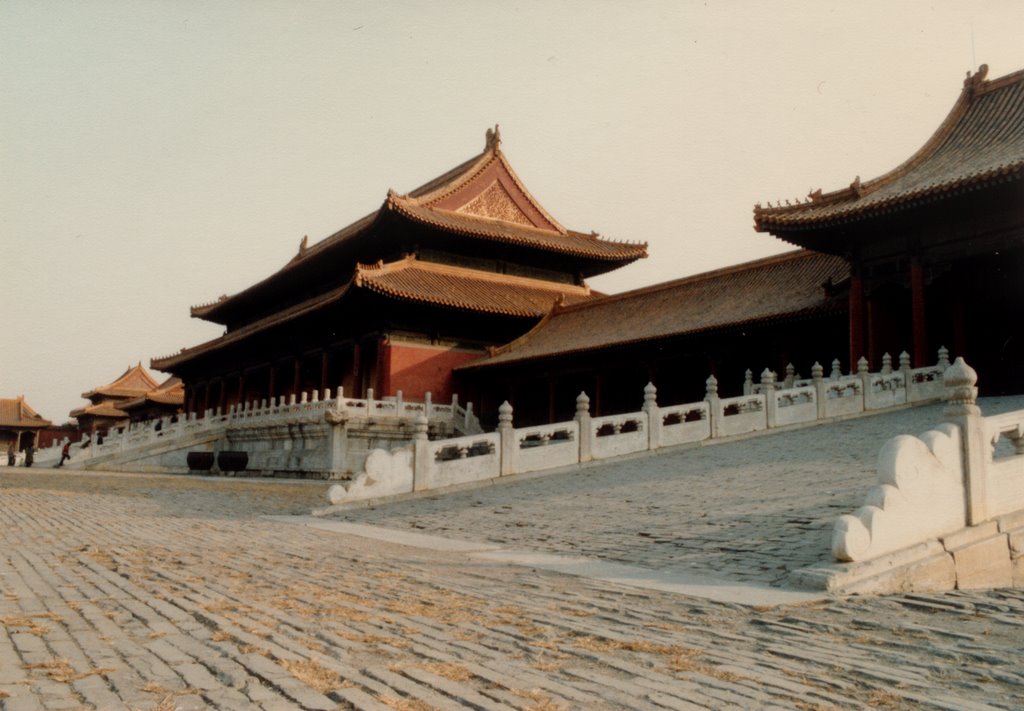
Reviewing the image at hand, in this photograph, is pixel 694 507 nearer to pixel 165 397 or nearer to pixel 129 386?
pixel 165 397

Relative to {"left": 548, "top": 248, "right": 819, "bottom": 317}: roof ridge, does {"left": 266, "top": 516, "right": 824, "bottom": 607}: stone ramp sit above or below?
below

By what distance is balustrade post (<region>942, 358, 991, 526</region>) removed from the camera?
6.86m

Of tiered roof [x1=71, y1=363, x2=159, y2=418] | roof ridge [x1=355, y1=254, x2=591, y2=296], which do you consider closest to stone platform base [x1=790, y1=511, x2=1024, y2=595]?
roof ridge [x1=355, y1=254, x2=591, y2=296]

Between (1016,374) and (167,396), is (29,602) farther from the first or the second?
(167,396)

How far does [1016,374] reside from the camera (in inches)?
788

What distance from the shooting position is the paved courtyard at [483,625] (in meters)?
3.38

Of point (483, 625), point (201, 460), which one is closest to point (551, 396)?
point (201, 460)

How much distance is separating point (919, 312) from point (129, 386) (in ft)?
197

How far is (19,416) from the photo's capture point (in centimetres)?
6194

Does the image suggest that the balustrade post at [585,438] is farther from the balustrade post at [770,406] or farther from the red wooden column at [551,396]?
the red wooden column at [551,396]

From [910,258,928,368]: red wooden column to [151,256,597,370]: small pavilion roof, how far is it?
43.4 feet

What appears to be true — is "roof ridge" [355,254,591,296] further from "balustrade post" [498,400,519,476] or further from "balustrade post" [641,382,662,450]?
"balustrade post" [498,400,519,476]

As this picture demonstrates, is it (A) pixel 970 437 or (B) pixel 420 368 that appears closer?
(A) pixel 970 437

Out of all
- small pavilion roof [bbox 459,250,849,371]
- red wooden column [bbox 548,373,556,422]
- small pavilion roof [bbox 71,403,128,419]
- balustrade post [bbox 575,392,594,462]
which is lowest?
balustrade post [bbox 575,392,594,462]
